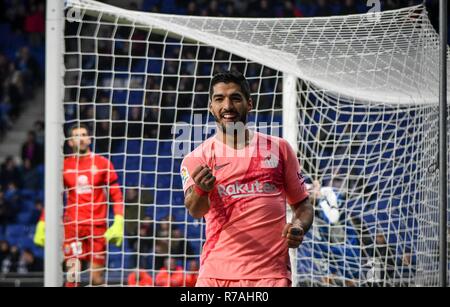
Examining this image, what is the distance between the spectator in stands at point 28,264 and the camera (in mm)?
10969

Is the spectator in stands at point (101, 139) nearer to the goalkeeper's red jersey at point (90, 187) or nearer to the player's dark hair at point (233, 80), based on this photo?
the goalkeeper's red jersey at point (90, 187)

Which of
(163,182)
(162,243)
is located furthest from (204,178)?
(163,182)

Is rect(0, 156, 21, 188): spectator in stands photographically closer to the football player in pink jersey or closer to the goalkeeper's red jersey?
the goalkeeper's red jersey

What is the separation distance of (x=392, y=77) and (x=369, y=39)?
1.88 ft

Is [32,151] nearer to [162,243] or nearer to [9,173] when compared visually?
[9,173]

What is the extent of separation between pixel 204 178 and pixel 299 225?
0.52m

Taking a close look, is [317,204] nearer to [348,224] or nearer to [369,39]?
[348,224]

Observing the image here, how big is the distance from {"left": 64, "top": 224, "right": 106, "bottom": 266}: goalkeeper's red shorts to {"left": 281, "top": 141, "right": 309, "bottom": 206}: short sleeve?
266 cm

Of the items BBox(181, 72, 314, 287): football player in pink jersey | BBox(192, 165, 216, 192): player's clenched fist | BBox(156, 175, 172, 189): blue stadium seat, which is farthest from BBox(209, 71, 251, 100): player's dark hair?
BBox(156, 175, 172, 189): blue stadium seat

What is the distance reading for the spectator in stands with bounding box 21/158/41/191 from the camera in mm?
12320

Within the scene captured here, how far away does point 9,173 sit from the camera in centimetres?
1227

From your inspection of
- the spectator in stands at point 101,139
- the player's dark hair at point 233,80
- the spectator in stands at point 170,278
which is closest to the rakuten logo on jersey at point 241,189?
the player's dark hair at point 233,80

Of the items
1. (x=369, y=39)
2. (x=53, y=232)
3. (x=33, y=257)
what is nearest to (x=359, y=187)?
(x=369, y=39)

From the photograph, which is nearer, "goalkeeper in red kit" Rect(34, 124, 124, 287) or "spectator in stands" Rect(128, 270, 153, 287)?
"goalkeeper in red kit" Rect(34, 124, 124, 287)
